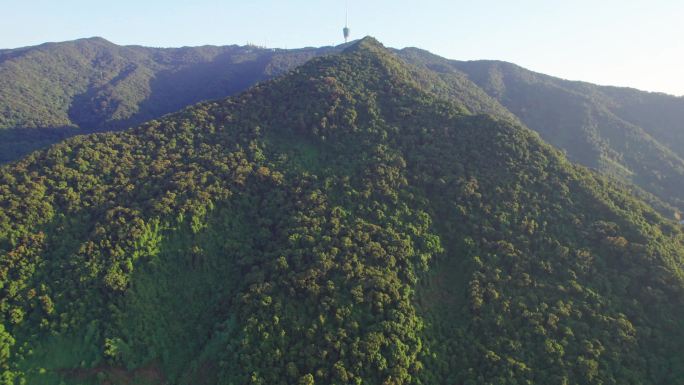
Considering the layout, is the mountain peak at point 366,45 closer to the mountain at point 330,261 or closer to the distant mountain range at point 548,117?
the distant mountain range at point 548,117

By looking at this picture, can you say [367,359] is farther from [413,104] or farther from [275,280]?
[413,104]

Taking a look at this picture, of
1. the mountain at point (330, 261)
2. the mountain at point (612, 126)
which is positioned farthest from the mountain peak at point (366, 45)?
the mountain at point (612, 126)

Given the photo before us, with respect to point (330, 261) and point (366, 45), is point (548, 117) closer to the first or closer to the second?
point (366, 45)

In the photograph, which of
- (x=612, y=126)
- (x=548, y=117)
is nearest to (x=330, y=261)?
(x=548, y=117)

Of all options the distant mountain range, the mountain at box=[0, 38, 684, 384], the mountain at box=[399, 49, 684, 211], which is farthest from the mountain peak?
the mountain at box=[399, 49, 684, 211]

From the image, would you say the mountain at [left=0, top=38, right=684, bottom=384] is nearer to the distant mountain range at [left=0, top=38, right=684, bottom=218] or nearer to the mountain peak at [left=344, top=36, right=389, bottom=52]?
the mountain peak at [left=344, top=36, right=389, bottom=52]

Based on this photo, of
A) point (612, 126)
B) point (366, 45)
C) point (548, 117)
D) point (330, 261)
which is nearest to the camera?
point (330, 261)

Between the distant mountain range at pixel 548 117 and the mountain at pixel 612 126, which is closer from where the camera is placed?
the mountain at pixel 612 126
